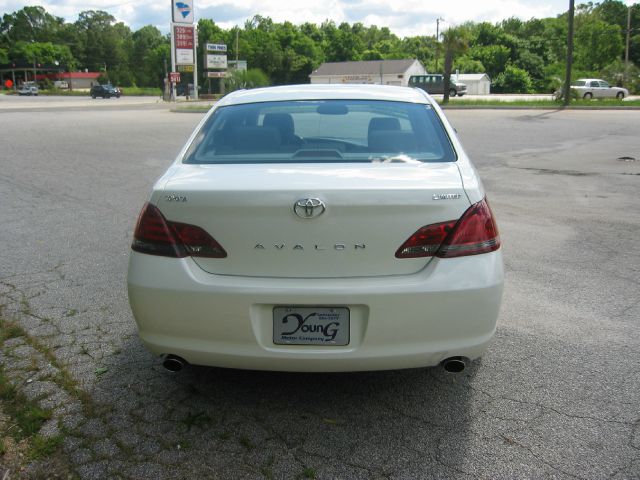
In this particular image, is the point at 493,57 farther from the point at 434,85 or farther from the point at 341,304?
the point at 341,304

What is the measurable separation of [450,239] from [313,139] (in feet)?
4.47

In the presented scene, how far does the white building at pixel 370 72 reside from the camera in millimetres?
93844

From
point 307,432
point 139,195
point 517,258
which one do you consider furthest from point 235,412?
point 139,195

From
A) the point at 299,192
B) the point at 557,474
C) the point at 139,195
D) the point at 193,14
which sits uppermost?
the point at 193,14

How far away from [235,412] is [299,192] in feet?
4.02

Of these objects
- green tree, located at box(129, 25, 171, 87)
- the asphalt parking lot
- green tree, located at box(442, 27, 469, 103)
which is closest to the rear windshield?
the asphalt parking lot

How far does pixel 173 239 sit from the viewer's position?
2896 mm

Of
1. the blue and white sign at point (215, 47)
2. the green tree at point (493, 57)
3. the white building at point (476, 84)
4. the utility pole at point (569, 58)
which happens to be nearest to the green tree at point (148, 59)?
the blue and white sign at point (215, 47)

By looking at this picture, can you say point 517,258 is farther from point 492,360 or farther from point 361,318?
point 361,318

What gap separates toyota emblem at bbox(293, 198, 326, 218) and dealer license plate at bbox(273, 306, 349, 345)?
422mm

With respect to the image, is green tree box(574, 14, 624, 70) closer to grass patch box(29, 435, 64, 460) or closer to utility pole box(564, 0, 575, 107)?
utility pole box(564, 0, 575, 107)

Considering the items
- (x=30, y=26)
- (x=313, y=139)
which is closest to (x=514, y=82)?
(x=313, y=139)

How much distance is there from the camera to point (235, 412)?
3182mm

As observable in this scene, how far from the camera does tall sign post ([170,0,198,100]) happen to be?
56.1 m
